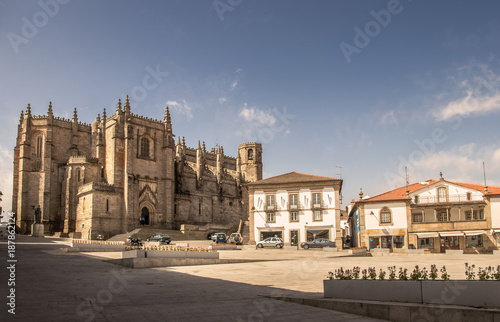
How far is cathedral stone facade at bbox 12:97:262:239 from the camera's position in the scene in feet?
177

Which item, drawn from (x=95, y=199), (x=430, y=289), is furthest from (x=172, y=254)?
(x=95, y=199)

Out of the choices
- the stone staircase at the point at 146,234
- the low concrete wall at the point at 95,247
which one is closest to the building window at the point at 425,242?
the stone staircase at the point at 146,234

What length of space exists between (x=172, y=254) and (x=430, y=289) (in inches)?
608

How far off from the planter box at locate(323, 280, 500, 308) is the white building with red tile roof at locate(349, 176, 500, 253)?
3424 cm

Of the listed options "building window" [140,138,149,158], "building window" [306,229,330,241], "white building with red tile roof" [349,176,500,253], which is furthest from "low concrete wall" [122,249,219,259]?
"building window" [140,138,149,158]

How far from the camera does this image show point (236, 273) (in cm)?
1769

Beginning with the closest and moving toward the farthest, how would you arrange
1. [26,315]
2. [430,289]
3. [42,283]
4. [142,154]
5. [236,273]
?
[26,315], [430,289], [42,283], [236,273], [142,154]

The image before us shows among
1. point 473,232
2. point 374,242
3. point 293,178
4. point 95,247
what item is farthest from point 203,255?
point 473,232

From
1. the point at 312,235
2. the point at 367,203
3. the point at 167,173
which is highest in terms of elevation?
the point at 167,173

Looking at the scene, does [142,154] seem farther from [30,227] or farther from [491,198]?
[491,198]

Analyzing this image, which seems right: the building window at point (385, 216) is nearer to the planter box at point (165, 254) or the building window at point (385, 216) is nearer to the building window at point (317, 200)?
the building window at point (317, 200)

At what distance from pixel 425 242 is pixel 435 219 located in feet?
8.64

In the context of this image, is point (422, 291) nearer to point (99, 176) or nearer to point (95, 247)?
point (95, 247)

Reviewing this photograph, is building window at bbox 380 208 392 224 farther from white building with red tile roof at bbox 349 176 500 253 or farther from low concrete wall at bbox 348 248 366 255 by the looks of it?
low concrete wall at bbox 348 248 366 255
